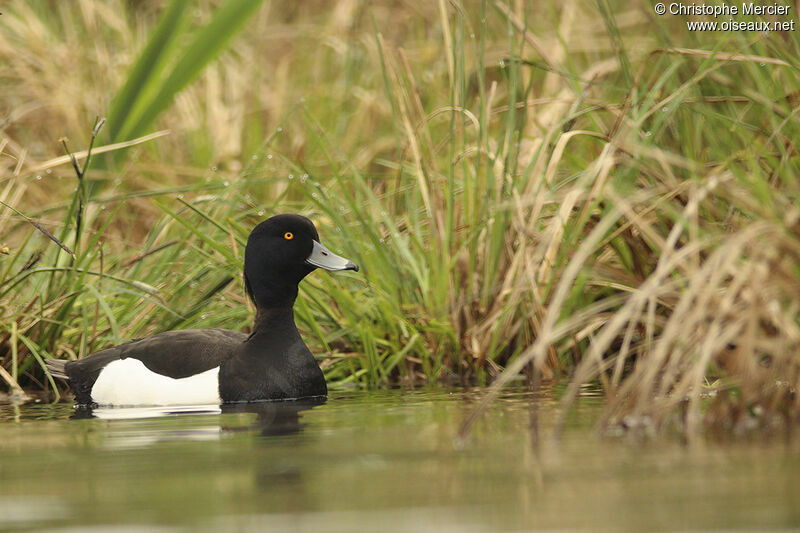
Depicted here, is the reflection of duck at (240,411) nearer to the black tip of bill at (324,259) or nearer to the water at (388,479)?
the water at (388,479)

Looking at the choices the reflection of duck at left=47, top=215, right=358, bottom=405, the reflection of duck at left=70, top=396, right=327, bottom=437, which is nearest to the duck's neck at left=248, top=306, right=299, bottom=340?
the reflection of duck at left=47, top=215, right=358, bottom=405

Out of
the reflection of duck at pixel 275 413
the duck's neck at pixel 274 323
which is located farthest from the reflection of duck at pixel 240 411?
the duck's neck at pixel 274 323

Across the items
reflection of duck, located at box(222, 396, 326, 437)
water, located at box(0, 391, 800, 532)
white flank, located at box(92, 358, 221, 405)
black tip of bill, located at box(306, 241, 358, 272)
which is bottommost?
water, located at box(0, 391, 800, 532)

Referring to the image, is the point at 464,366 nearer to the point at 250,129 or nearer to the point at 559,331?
the point at 559,331

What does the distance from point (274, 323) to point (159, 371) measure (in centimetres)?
61

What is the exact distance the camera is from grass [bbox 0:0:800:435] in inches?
157

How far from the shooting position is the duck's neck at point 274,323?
20.4ft

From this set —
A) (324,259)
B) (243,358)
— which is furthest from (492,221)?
(243,358)

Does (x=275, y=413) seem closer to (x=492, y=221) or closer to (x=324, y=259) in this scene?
(x=324, y=259)

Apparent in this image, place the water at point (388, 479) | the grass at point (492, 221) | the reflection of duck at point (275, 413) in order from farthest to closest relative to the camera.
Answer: the reflection of duck at point (275, 413), the grass at point (492, 221), the water at point (388, 479)

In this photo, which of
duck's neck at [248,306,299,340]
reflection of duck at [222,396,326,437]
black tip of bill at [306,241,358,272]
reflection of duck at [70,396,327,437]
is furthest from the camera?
black tip of bill at [306,241,358,272]

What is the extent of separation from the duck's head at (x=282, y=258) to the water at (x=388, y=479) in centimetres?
149

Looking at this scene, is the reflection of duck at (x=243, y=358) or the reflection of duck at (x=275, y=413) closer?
the reflection of duck at (x=275, y=413)

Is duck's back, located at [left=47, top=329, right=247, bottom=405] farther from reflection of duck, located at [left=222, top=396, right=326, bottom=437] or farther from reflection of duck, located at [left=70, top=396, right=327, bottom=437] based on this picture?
reflection of duck, located at [left=222, top=396, right=326, bottom=437]
